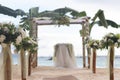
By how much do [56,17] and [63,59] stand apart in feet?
5.44

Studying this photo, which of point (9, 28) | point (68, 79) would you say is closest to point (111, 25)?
point (68, 79)

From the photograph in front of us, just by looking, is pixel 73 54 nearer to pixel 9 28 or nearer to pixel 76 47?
pixel 76 47

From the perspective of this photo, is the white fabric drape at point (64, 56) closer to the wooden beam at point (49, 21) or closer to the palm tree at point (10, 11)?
the wooden beam at point (49, 21)

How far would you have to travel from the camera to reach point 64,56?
44.2 ft

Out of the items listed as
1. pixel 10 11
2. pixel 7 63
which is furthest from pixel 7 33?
pixel 10 11

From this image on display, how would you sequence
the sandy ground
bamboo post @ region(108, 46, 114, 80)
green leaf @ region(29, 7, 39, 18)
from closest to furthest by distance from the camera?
bamboo post @ region(108, 46, 114, 80)
the sandy ground
green leaf @ region(29, 7, 39, 18)

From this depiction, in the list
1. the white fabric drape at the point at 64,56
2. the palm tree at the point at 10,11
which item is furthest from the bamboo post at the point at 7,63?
the white fabric drape at the point at 64,56

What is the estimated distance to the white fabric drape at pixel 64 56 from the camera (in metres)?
13.4

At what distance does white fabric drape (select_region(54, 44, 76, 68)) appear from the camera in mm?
13406

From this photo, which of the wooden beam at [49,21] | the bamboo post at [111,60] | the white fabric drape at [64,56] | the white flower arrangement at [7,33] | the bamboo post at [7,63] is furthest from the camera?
the wooden beam at [49,21]

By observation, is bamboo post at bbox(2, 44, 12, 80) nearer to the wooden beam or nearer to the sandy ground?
the sandy ground

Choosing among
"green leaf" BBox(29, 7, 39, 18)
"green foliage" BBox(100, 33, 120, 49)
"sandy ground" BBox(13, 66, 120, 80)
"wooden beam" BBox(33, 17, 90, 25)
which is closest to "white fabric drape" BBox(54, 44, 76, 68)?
"wooden beam" BBox(33, 17, 90, 25)

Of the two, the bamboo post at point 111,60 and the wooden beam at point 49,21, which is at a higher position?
the wooden beam at point 49,21

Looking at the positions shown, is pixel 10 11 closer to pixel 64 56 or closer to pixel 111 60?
pixel 64 56
